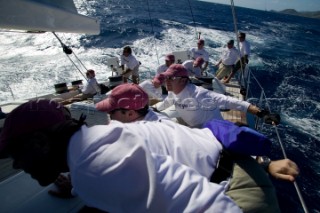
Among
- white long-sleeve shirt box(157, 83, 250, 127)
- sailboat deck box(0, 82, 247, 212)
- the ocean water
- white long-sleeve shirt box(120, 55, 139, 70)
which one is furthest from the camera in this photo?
white long-sleeve shirt box(120, 55, 139, 70)

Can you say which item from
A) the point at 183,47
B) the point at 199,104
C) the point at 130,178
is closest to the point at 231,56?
the point at 199,104

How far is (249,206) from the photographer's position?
1199 millimetres

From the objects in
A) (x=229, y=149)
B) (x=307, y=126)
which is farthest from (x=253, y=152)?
(x=307, y=126)

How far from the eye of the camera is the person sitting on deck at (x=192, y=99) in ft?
10.3

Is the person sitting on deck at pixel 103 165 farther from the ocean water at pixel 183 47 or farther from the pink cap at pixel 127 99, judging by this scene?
the ocean water at pixel 183 47

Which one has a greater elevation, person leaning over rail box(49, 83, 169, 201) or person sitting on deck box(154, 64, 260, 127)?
person leaning over rail box(49, 83, 169, 201)

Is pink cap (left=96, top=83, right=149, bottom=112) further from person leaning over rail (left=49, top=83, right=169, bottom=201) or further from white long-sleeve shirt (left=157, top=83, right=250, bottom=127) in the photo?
white long-sleeve shirt (left=157, top=83, right=250, bottom=127)

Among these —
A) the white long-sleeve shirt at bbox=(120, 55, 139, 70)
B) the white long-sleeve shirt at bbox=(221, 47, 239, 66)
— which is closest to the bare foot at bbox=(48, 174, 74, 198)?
the white long-sleeve shirt at bbox=(120, 55, 139, 70)

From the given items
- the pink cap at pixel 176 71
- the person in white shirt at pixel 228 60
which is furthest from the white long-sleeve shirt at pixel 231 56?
the pink cap at pixel 176 71

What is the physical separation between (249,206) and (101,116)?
228 cm

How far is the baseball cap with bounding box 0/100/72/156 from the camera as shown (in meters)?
0.98

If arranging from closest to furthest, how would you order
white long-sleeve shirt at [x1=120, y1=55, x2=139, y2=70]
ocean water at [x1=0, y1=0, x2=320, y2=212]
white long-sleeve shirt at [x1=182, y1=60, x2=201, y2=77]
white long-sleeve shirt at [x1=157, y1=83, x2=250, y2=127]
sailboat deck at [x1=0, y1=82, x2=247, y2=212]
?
sailboat deck at [x1=0, y1=82, x2=247, y2=212], white long-sleeve shirt at [x1=157, y1=83, x2=250, y2=127], white long-sleeve shirt at [x1=182, y1=60, x2=201, y2=77], ocean water at [x1=0, y1=0, x2=320, y2=212], white long-sleeve shirt at [x1=120, y1=55, x2=139, y2=70]

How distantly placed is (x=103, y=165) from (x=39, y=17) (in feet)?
6.68

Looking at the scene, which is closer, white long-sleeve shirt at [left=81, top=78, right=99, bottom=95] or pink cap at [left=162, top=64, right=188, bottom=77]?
pink cap at [left=162, top=64, right=188, bottom=77]
